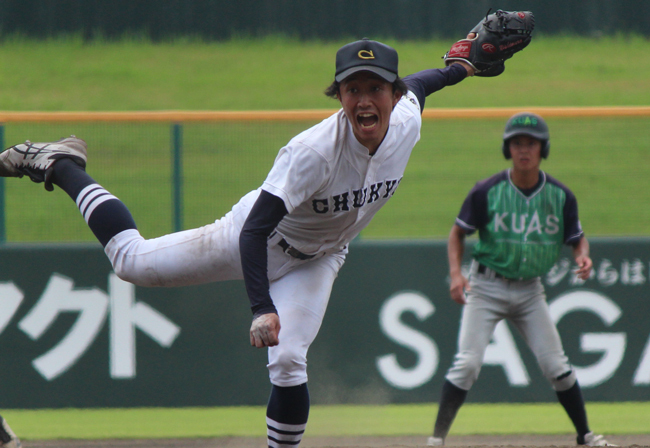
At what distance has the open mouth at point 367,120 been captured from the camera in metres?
3.23

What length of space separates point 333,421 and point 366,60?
3.14m

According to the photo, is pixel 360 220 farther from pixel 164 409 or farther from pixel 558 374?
pixel 164 409

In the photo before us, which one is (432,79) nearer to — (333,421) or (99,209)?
(99,209)

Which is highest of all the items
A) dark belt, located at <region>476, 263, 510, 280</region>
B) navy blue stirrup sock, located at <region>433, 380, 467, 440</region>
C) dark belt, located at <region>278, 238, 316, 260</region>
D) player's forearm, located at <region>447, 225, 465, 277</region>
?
dark belt, located at <region>278, 238, 316, 260</region>

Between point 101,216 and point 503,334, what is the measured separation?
3275mm

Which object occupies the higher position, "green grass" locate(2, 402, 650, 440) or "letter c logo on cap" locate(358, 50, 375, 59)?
"letter c logo on cap" locate(358, 50, 375, 59)

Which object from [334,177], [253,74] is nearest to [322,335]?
[334,177]

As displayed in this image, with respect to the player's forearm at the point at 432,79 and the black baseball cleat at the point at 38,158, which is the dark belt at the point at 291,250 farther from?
the black baseball cleat at the point at 38,158

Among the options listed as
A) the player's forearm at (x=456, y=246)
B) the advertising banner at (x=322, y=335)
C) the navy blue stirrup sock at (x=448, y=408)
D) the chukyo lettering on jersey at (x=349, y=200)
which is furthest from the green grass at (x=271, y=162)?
the chukyo lettering on jersey at (x=349, y=200)

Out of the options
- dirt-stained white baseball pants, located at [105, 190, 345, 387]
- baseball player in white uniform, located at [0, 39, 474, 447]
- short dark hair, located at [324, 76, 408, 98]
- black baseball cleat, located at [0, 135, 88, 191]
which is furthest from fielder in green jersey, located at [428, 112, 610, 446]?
black baseball cleat, located at [0, 135, 88, 191]

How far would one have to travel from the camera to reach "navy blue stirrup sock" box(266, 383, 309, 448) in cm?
351

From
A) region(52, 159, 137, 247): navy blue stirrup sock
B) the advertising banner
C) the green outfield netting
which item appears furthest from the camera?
the green outfield netting

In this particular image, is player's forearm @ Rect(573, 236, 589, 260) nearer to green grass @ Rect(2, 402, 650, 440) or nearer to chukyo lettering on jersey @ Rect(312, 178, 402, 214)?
green grass @ Rect(2, 402, 650, 440)

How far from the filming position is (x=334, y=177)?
3307mm
